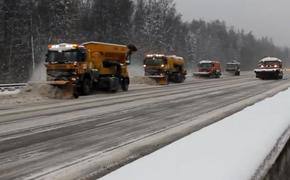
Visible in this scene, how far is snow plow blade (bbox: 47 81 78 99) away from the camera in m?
24.6

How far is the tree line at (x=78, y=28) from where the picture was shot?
52062mm

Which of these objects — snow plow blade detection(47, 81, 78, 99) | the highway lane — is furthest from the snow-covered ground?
snow plow blade detection(47, 81, 78, 99)

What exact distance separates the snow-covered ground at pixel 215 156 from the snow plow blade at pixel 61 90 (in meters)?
13.2

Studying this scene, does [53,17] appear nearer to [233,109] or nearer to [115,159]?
[233,109]

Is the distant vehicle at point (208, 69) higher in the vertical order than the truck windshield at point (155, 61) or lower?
lower

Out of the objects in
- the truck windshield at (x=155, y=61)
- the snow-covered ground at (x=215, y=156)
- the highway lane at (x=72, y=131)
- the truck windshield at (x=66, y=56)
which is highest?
the truck windshield at (x=66, y=56)

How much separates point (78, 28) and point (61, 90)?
135 feet

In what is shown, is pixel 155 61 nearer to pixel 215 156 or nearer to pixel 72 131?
pixel 72 131

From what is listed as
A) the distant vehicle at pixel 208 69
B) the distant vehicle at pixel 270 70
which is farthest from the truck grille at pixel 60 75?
the distant vehicle at pixel 208 69

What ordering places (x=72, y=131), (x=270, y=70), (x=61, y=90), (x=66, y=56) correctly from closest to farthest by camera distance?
1. (x=72, y=131)
2. (x=61, y=90)
3. (x=66, y=56)
4. (x=270, y=70)

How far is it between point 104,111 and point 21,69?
35.2 metres

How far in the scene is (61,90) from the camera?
2484cm

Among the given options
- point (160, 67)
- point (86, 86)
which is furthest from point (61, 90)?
point (160, 67)

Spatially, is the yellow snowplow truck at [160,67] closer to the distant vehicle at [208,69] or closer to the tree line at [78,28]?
the tree line at [78,28]
